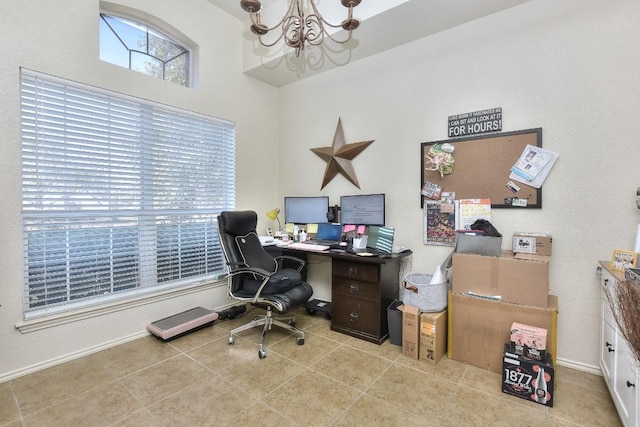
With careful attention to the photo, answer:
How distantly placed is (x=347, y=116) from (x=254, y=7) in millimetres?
1675

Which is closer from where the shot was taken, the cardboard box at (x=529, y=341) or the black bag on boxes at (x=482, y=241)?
the cardboard box at (x=529, y=341)

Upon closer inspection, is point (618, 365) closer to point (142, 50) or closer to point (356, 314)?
point (356, 314)

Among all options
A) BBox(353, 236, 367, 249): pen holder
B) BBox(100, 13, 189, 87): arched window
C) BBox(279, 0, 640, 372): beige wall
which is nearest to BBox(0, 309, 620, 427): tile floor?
BBox(279, 0, 640, 372): beige wall

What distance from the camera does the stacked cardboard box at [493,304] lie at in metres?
2.08

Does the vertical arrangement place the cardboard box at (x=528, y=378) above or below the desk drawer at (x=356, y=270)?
below

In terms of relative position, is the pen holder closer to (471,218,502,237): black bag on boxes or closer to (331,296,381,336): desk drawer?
(331,296,381,336): desk drawer

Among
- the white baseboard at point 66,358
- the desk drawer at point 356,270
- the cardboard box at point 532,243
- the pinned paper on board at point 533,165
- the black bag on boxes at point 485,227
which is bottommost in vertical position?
the white baseboard at point 66,358

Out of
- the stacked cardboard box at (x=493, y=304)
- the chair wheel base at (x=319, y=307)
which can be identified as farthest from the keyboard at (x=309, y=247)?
the stacked cardboard box at (x=493, y=304)

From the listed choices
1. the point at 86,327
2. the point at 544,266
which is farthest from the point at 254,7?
the point at 86,327

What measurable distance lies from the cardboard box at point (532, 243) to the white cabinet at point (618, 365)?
33cm

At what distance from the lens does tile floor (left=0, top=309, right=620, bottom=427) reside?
1743 millimetres

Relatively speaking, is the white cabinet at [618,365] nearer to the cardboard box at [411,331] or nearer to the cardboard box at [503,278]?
the cardboard box at [503,278]

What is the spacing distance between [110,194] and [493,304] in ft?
10.6

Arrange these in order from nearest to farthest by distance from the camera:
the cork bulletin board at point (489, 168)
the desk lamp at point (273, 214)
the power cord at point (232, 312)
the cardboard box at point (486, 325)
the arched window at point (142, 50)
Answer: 1. the cardboard box at point (486, 325)
2. the cork bulletin board at point (489, 168)
3. the arched window at point (142, 50)
4. the power cord at point (232, 312)
5. the desk lamp at point (273, 214)
